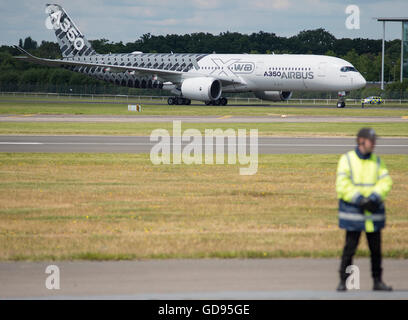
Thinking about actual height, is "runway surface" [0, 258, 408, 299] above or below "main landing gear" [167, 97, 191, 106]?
below

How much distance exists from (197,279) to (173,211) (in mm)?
5350

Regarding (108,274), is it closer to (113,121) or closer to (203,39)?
(113,121)

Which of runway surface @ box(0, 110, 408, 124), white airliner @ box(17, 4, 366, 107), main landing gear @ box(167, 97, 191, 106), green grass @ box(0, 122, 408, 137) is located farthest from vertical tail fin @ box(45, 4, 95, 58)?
green grass @ box(0, 122, 408, 137)

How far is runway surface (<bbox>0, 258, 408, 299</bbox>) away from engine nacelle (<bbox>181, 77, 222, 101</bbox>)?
174ft

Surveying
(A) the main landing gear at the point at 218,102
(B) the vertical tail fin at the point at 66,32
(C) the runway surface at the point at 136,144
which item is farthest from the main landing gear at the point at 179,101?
(C) the runway surface at the point at 136,144

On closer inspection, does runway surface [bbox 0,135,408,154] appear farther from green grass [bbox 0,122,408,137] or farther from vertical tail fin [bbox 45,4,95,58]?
vertical tail fin [bbox 45,4,95,58]

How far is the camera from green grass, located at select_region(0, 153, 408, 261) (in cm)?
1123

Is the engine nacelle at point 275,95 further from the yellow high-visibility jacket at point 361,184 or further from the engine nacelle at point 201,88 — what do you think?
the yellow high-visibility jacket at point 361,184

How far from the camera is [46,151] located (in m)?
26.9

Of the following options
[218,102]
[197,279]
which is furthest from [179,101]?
[197,279]

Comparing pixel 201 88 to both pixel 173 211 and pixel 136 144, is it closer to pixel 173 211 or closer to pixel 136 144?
pixel 136 144

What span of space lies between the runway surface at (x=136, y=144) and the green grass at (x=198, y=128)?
9.42 feet

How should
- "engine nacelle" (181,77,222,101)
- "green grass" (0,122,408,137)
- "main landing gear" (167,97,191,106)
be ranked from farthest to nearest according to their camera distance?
"main landing gear" (167,97,191,106), "engine nacelle" (181,77,222,101), "green grass" (0,122,408,137)

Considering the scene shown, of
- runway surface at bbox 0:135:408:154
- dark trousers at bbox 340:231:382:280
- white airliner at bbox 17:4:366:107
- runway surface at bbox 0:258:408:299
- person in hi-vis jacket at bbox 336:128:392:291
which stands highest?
white airliner at bbox 17:4:366:107
